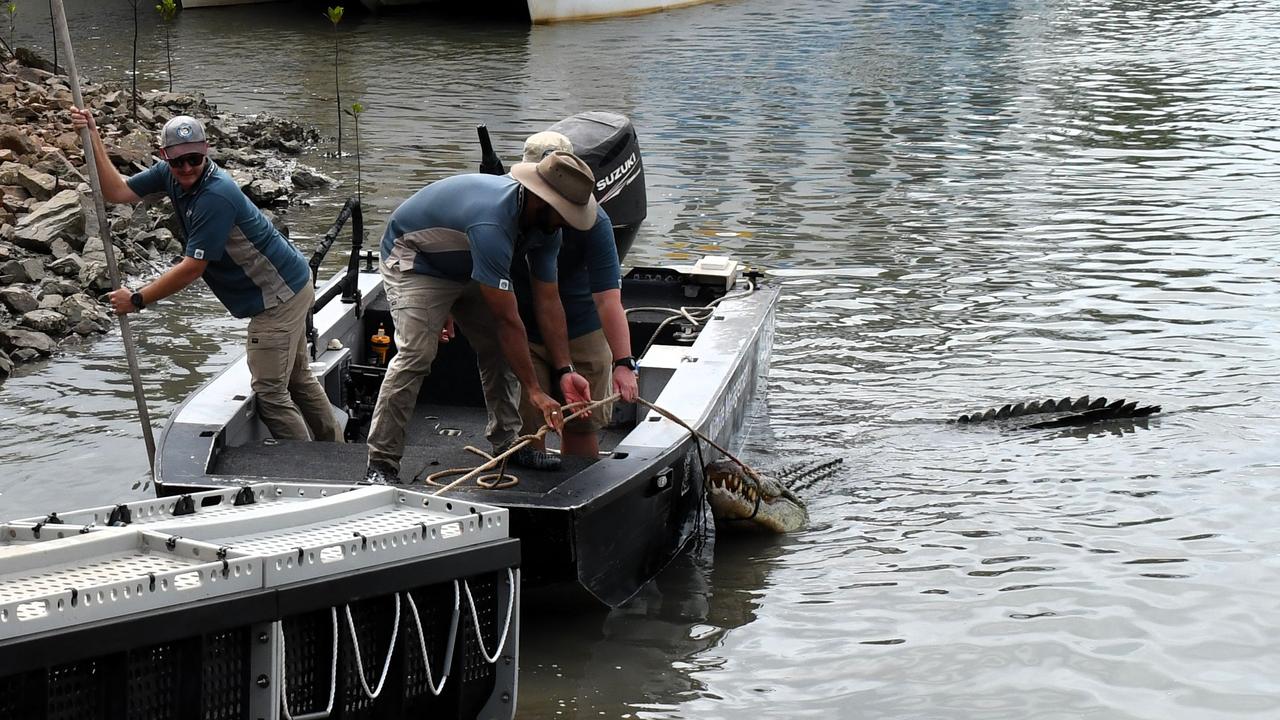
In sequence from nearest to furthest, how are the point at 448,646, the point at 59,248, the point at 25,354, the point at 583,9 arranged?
the point at 448,646 < the point at 25,354 < the point at 59,248 < the point at 583,9

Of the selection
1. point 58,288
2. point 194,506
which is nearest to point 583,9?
point 58,288

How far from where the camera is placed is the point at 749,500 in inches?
258

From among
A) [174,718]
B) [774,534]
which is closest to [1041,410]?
[774,534]

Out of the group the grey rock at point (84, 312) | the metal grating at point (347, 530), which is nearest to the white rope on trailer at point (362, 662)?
the metal grating at point (347, 530)

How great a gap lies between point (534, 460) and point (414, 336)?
714 millimetres

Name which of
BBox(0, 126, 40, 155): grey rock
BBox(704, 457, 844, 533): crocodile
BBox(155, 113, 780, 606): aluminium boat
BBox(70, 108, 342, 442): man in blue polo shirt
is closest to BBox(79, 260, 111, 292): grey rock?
BBox(0, 126, 40, 155): grey rock

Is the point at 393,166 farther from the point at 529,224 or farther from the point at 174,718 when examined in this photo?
the point at 174,718

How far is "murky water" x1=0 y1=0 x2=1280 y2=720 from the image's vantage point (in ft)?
18.7

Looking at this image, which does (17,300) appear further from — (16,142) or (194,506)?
(194,506)

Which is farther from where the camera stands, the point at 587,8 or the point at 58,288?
the point at 587,8

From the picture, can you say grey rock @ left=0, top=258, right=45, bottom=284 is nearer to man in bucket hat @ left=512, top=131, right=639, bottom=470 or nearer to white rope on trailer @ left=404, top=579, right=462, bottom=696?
man in bucket hat @ left=512, top=131, right=639, bottom=470

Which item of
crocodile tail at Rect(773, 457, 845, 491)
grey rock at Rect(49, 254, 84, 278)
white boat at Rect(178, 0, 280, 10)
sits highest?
white boat at Rect(178, 0, 280, 10)

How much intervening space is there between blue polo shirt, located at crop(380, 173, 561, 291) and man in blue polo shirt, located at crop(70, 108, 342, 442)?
52 cm

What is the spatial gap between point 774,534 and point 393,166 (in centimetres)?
926
